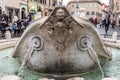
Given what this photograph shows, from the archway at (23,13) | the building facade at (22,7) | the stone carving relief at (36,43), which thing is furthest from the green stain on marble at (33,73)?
the archway at (23,13)

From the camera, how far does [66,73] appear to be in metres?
6.81

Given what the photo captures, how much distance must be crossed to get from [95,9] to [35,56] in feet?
308

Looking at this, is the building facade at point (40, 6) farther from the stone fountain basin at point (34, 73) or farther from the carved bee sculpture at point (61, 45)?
the carved bee sculpture at point (61, 45)

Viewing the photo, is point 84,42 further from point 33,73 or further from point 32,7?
point 32,7

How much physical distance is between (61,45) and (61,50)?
0.14m

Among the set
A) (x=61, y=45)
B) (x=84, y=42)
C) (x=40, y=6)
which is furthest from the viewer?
(x=40, y=6)

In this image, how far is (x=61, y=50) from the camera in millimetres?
6723

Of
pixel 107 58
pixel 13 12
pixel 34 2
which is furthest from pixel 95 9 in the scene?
pixel 107 58

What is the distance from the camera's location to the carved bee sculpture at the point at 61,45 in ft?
21.3

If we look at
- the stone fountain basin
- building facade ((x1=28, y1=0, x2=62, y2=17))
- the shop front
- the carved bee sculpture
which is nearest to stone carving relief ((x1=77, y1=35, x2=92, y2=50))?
the carved bee sculpture

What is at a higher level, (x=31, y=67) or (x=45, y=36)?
(x=45, y=36)

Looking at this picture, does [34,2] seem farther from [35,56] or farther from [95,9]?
[95,9]

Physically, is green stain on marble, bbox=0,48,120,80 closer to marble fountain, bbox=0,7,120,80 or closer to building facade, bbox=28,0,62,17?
marble fountain, bbox=0,7,120,80

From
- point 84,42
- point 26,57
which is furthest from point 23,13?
point 84,42
